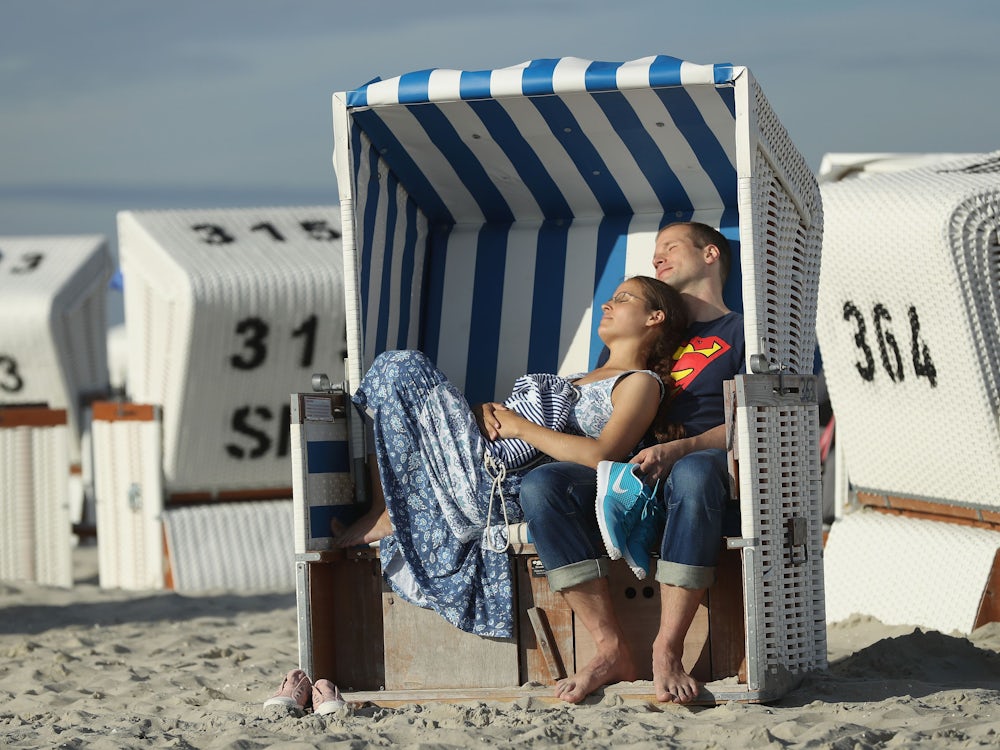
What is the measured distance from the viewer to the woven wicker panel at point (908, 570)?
5137mm

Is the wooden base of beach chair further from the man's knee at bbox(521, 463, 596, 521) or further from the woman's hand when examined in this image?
the woman's hand

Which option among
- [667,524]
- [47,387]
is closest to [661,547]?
[667,524]

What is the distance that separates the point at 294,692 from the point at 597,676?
844 millimetres

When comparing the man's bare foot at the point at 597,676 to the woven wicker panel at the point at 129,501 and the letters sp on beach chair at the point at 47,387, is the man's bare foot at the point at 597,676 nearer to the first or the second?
the woven wicker panel at the point at 129,501

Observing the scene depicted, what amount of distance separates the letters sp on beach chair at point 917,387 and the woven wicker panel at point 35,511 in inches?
207

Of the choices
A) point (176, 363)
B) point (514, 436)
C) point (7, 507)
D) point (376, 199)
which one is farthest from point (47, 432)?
point (514, 436)

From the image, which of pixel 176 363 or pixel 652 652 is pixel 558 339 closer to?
pixel 652 652

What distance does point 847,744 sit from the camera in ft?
10.5

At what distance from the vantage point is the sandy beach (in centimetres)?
334

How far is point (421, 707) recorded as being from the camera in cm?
384

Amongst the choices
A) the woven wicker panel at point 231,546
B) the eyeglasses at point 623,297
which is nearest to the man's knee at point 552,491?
the eyeglasses at point 623,297

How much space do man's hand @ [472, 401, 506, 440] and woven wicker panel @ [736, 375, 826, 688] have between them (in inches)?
27.6

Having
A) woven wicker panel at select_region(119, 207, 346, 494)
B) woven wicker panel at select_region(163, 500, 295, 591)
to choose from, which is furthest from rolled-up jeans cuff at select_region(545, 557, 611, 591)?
woven wicker panel at select_region(163, 500, 295, 591)

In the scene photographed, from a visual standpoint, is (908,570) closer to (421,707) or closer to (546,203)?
(546,203)
